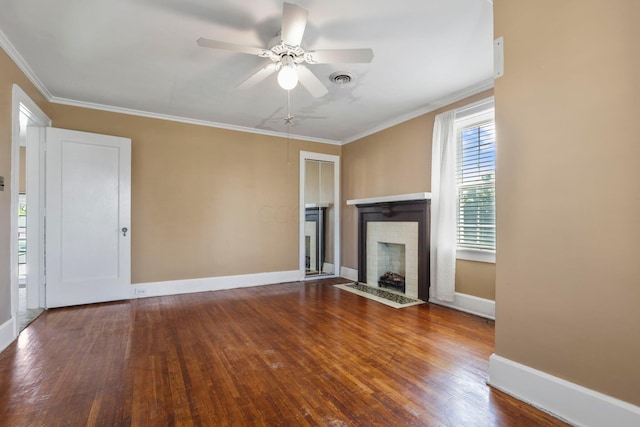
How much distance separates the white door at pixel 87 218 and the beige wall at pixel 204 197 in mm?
209

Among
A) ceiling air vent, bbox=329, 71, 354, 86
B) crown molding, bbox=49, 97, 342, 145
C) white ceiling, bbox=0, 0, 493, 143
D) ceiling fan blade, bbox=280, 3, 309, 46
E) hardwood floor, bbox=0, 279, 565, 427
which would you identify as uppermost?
white ceiling, bbox=0, 0, 493, 143

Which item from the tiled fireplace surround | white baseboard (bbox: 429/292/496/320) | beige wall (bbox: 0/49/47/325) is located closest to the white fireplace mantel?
the tiled fireplace surround

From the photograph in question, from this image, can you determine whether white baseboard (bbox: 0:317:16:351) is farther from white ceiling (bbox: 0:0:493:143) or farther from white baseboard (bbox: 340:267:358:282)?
white baseboard (bbox: 340:267:358:282)

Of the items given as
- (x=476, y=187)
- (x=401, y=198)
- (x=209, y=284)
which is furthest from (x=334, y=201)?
(x=476, y=187)

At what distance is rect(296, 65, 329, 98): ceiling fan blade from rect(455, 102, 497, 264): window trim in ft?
6.06

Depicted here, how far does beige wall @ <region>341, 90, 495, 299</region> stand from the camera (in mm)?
3629

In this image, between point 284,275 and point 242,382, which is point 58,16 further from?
point 284,275

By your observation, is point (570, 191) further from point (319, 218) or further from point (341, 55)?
point (319, 218)

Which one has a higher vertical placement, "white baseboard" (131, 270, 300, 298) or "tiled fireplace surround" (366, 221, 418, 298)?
"tiled fireplace surround" (366, 221, 418, 298)

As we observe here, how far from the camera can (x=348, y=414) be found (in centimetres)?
173

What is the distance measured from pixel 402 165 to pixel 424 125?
0.64 meters

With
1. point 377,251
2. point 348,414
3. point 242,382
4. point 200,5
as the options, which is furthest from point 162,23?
point 377,251

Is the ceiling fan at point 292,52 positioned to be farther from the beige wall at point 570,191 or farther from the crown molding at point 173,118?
the crown molding at point 173,118

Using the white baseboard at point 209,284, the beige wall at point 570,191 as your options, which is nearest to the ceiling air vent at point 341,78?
the beige wall at point 570,191
